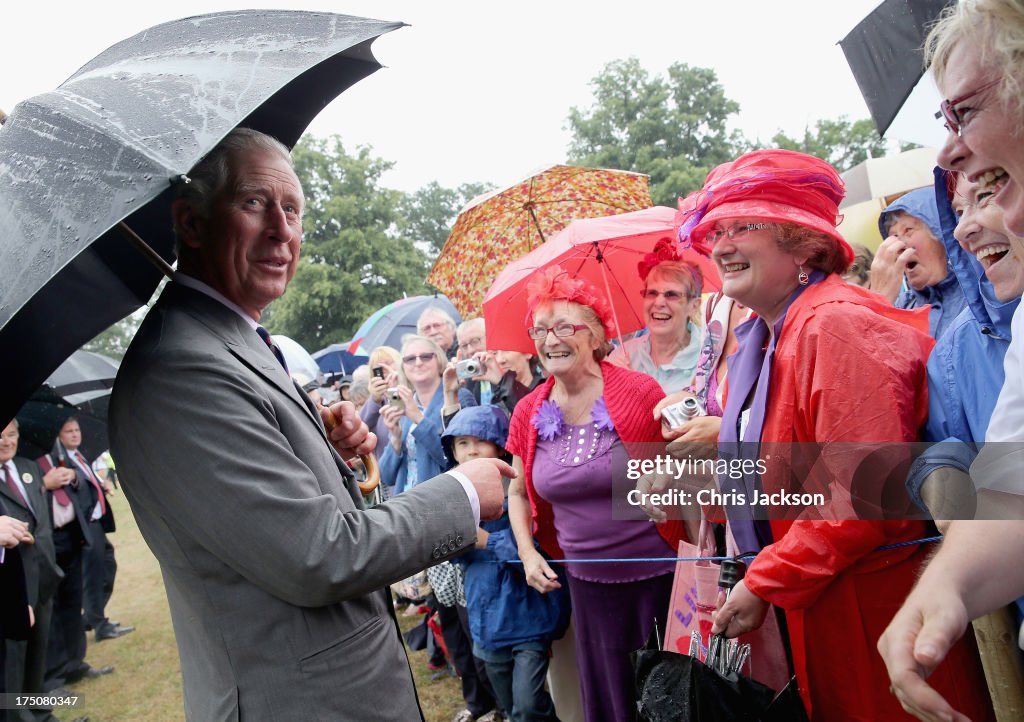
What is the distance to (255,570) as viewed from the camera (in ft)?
4.54

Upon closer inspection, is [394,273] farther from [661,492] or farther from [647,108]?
[661,492]

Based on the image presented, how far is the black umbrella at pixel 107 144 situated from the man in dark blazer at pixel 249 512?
25cm

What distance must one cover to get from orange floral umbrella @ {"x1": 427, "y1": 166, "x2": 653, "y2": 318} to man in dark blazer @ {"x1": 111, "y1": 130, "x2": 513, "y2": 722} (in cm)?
305

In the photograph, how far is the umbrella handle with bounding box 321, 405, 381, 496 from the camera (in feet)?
6.56

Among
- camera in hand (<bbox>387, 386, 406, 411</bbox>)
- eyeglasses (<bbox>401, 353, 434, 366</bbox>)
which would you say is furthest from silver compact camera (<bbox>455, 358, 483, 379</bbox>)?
eyeglasses (<bbox>401, 353, 434, 366</bbox>)

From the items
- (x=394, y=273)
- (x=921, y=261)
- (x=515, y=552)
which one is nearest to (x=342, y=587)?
(x=515, y=552)

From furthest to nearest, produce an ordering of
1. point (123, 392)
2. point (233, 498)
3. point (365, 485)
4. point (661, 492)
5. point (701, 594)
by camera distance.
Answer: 1. point (661, 492)
2. point (701, 594)
3. point (365, 485)
4. point (123, 392)
5. point (233, 498)

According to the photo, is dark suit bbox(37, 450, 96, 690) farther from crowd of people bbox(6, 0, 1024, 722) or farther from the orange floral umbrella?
crowd of people bbox(6, 0, 1024, 722)

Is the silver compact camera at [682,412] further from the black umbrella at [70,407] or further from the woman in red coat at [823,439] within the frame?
the black umbrella at [70,407]

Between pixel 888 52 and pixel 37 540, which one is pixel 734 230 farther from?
pixel 37 540

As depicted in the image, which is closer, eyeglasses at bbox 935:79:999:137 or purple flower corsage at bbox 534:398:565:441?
eyeglasses at bbox 935:79:999:137

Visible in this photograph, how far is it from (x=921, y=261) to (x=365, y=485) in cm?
239

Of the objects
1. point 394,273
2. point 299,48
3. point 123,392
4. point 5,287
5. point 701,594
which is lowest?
point 701,594

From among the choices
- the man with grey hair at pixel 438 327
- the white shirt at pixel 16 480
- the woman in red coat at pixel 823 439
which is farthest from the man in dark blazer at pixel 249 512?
the man with grey hair at pixel 438 327
